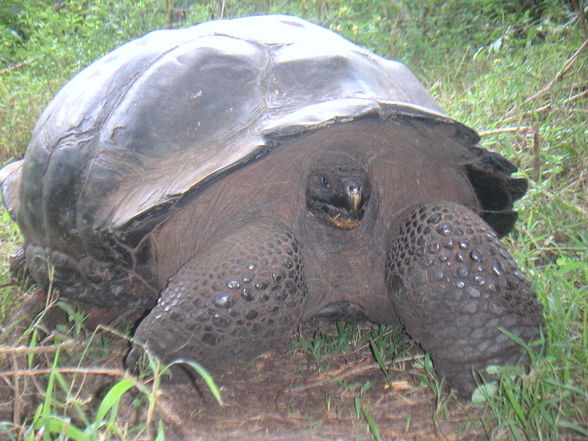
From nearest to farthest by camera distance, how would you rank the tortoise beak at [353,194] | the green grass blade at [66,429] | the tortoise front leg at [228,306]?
1. the green grass blade at [66,429]
2. the tortoise front leg at [228,306]
3. the tortoise beak at [353,194]

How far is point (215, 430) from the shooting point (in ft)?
6.01

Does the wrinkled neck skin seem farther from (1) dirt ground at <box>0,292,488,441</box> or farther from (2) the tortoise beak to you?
(1) dirt ground at <box>0,292,488,441</box>

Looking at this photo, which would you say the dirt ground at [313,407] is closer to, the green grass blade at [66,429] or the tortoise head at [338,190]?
the green grass blade at [66,429]

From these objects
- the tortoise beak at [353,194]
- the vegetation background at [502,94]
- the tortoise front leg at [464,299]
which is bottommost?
the vegetation background at [502,94]

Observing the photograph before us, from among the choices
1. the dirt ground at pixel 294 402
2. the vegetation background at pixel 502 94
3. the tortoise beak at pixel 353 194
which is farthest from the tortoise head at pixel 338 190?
the vegetation background at pixel 502 94

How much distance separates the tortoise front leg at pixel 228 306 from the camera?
185 cm

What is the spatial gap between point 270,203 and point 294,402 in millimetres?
653

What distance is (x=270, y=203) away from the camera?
7.07 ft

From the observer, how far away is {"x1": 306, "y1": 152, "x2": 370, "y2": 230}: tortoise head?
6.70ft

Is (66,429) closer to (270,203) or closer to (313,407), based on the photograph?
(313,407)

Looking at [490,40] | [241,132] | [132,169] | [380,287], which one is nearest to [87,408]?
[132,169]

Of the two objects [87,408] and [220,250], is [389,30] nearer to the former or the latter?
[220,250]

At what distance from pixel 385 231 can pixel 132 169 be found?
0.90 metres

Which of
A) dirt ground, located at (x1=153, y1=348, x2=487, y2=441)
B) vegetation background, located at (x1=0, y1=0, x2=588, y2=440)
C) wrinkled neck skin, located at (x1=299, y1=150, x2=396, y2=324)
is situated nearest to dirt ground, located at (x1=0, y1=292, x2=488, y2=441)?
dirt ground, located at (x1=153, y1=348, x2=487, y2=441)
